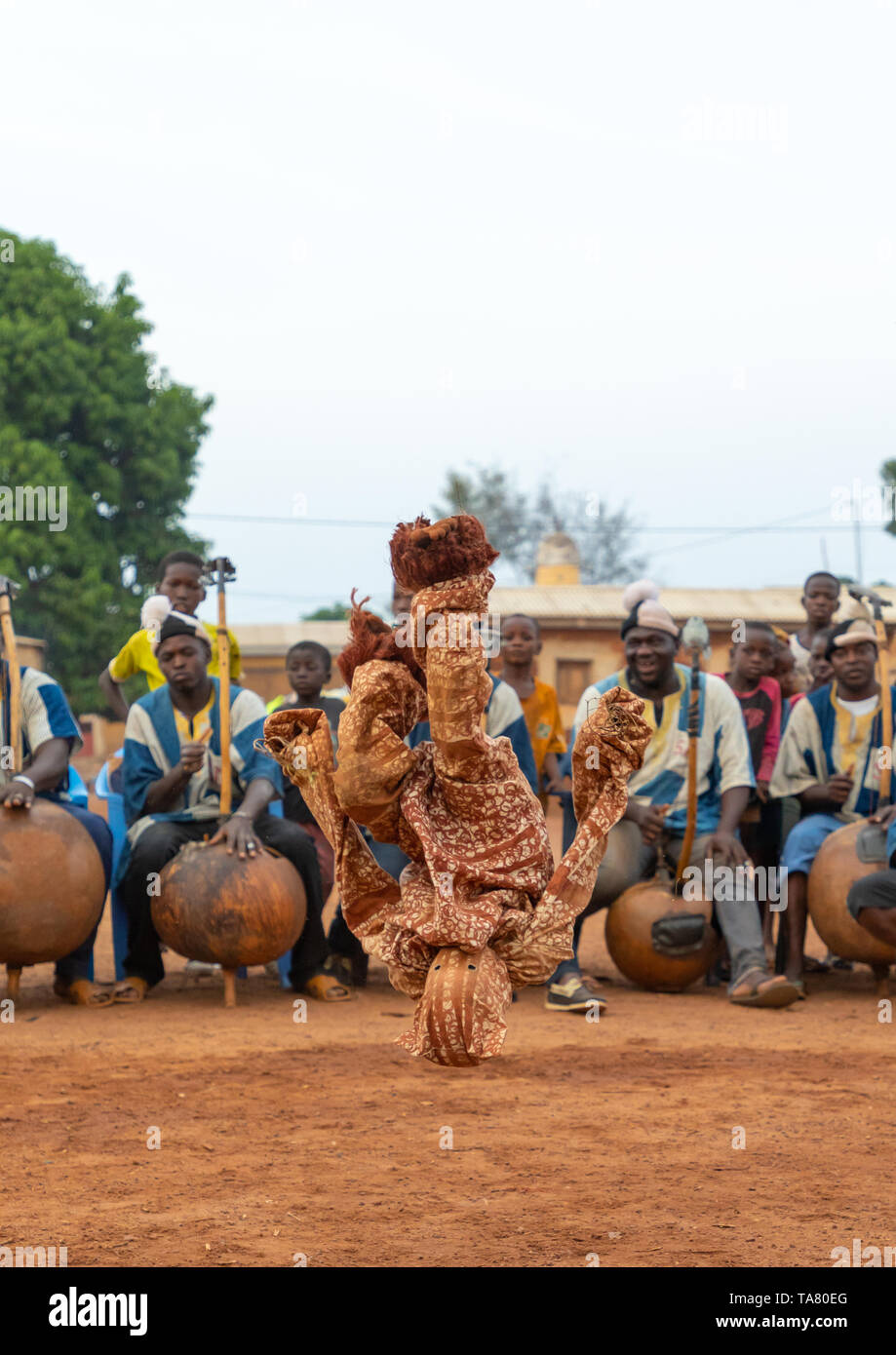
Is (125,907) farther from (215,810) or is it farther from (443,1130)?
(443,1130)

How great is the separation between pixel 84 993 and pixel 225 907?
45.7 inches

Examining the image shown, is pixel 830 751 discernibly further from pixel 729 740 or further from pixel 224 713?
pixel 224 713

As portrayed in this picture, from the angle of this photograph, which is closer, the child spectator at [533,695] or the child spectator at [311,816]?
the child spectator at [311,816]

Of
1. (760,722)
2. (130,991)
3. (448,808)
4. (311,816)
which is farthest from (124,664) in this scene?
(448,808)

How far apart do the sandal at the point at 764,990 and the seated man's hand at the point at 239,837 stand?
284 cm

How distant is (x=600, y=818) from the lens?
4270mm

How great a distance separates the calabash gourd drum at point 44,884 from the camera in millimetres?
7969

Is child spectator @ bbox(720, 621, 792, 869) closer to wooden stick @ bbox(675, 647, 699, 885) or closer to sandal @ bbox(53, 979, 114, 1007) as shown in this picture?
wooden stick @ bbox(675, 647, 699, 885)

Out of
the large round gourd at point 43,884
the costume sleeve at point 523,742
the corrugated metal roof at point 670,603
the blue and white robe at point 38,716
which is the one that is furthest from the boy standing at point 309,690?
the corrugated metal roof at point 670,603

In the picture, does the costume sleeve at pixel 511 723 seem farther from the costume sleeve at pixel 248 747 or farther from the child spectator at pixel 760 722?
the child spectator at pixel 760 722

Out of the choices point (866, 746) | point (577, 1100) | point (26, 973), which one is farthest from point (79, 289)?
point (577, 1100)

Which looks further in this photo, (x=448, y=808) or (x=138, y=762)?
(x=138, y=762)

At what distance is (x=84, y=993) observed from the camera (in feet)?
28.3

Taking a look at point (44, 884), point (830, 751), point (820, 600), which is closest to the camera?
point (44, 884)
